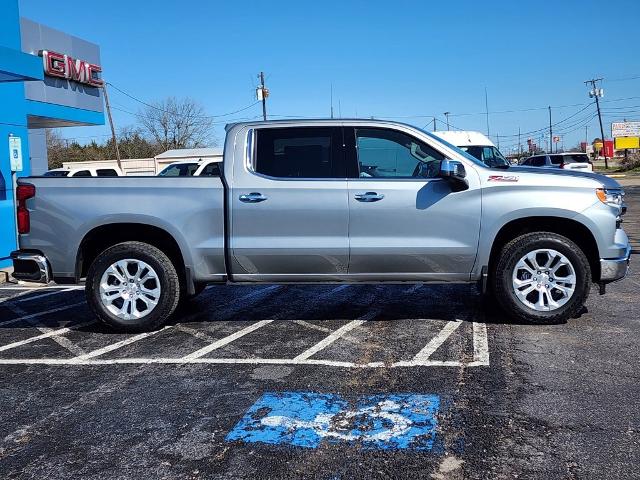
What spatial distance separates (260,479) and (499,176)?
12.8ft

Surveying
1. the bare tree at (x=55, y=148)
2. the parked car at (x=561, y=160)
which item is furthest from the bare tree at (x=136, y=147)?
the parked car at (x=561, y=160)

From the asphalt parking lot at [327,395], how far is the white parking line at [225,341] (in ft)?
0.09

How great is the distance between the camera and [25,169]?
1278 cm

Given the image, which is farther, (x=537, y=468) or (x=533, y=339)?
(x=533, y=339)

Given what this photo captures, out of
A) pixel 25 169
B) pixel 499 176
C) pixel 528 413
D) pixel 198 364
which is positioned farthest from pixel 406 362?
pixel 25 169

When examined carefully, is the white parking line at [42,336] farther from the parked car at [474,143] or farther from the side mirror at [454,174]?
the parked car at [474,143]

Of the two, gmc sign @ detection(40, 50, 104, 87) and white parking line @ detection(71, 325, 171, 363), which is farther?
gmc sign @ detection(40, 50, 104, 87)

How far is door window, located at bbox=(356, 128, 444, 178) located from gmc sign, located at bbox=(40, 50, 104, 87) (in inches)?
793

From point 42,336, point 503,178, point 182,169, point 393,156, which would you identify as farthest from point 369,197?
point 182,169

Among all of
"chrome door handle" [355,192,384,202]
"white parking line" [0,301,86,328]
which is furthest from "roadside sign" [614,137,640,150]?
"white parking line" [0,301,86,328]

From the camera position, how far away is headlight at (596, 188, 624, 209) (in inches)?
238

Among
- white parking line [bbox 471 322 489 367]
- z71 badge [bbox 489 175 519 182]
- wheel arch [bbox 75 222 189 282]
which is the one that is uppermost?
z71 badge [bbox 489 175 519 182]

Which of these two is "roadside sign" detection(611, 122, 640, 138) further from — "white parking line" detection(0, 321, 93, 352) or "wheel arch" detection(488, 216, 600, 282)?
"white parking line" detection(0, 321, 93, 352)

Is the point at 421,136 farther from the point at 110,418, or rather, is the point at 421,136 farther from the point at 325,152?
the point at 110,418
